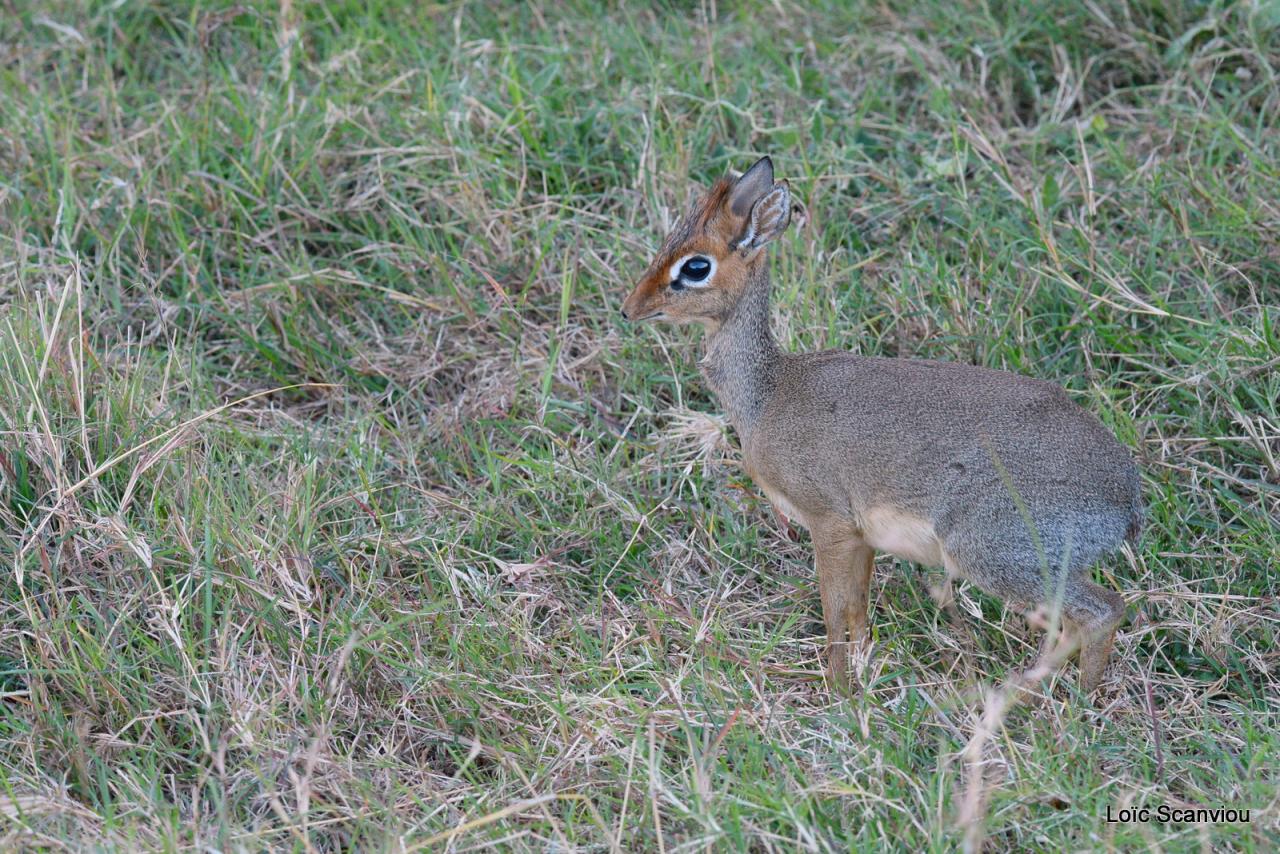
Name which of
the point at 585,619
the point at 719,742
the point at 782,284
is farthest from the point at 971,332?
the point at 719,742

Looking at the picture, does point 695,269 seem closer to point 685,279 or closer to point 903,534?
point 685,279

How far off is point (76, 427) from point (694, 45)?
335 centimetres

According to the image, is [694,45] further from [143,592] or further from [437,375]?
[143,592]

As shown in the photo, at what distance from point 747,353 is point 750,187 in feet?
1.71

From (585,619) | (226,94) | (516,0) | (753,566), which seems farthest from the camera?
(516,0)

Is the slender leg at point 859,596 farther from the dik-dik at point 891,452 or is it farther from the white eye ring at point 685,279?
the white eye ring at point 685,279

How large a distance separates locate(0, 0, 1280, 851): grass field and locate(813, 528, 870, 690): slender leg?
4.7 inches

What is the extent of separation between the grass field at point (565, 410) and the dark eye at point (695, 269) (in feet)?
2.34

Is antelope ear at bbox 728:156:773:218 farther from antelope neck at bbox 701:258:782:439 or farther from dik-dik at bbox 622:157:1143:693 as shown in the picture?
antelope neck at bbox 701:258:782:439

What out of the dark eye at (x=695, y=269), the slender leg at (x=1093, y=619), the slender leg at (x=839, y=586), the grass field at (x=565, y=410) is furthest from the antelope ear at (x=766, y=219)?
the slender leg at (x=1093, y=619)

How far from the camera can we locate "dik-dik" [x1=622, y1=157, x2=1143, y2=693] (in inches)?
163

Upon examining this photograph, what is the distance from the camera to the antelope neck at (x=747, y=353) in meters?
4.72

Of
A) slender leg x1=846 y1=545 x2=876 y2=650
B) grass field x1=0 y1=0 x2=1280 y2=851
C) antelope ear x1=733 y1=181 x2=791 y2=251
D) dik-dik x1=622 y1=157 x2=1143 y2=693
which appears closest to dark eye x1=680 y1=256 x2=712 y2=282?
dik-dik x1=622 y1=157 x2=1143 y2=693

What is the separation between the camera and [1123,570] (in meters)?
4.71
